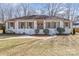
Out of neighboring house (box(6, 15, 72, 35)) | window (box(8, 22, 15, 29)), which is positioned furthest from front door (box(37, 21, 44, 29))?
window (box(8, 22, 15, 29))

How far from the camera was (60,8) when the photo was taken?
14.9 feet

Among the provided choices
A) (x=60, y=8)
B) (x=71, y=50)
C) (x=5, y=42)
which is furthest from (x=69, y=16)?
(x=5, y=42)

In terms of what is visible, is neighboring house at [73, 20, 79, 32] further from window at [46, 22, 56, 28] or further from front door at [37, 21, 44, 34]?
front door at [37, 21, 44, 34]

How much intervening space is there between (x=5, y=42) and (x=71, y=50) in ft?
2.88

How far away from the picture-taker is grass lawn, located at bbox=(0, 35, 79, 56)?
450 cm

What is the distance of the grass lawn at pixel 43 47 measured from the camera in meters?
4.50

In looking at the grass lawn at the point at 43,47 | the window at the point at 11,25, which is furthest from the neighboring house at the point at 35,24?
the grass lawn at the point at 43,47

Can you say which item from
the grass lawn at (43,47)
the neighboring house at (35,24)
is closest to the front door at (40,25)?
the neighboring house at (35,24)

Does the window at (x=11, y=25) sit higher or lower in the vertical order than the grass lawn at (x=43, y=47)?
higher

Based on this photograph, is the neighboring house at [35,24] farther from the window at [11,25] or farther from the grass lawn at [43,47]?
the grass lawn at [43,47]

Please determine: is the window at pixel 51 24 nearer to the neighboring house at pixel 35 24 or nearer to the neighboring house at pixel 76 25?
the neighboring house at pixel 35 24

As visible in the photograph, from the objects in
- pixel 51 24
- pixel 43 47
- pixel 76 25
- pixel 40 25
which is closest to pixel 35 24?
pixel 40 25

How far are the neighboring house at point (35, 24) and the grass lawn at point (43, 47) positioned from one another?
0.11 meters

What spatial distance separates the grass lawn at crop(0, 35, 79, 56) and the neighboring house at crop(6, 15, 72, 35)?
0.38 feet
